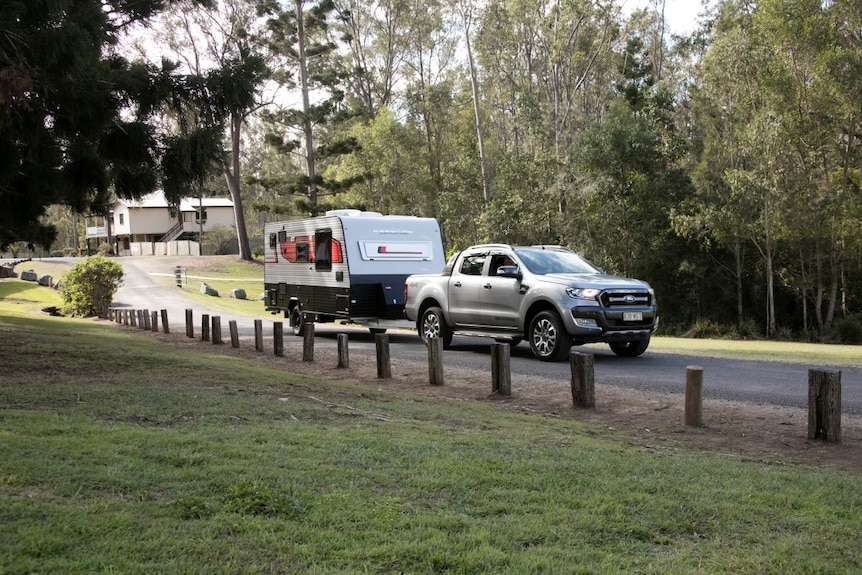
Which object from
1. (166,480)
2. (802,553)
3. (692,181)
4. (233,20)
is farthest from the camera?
(233,20)

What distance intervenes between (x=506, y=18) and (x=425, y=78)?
43.6 feet

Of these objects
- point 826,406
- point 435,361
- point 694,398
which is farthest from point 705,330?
point 826,406

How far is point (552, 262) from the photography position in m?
14.4

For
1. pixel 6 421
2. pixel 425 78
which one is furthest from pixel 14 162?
pixel 425 78

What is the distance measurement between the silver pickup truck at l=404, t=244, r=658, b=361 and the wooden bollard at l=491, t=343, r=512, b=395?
2.92 metres

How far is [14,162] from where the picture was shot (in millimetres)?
11180

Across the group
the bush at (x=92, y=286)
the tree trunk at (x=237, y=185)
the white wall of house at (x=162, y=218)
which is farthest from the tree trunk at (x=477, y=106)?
the white wall of house at (x=162, y=218)

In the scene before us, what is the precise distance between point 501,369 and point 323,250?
9.56 metres

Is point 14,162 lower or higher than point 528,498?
higher

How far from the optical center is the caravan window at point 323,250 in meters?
18.7

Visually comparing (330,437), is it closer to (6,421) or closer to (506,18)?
(6,421)

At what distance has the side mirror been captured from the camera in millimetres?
13961

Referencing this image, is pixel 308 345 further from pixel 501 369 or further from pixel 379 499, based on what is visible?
pixel 379 499

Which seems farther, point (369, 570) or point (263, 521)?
point (263, 521)
